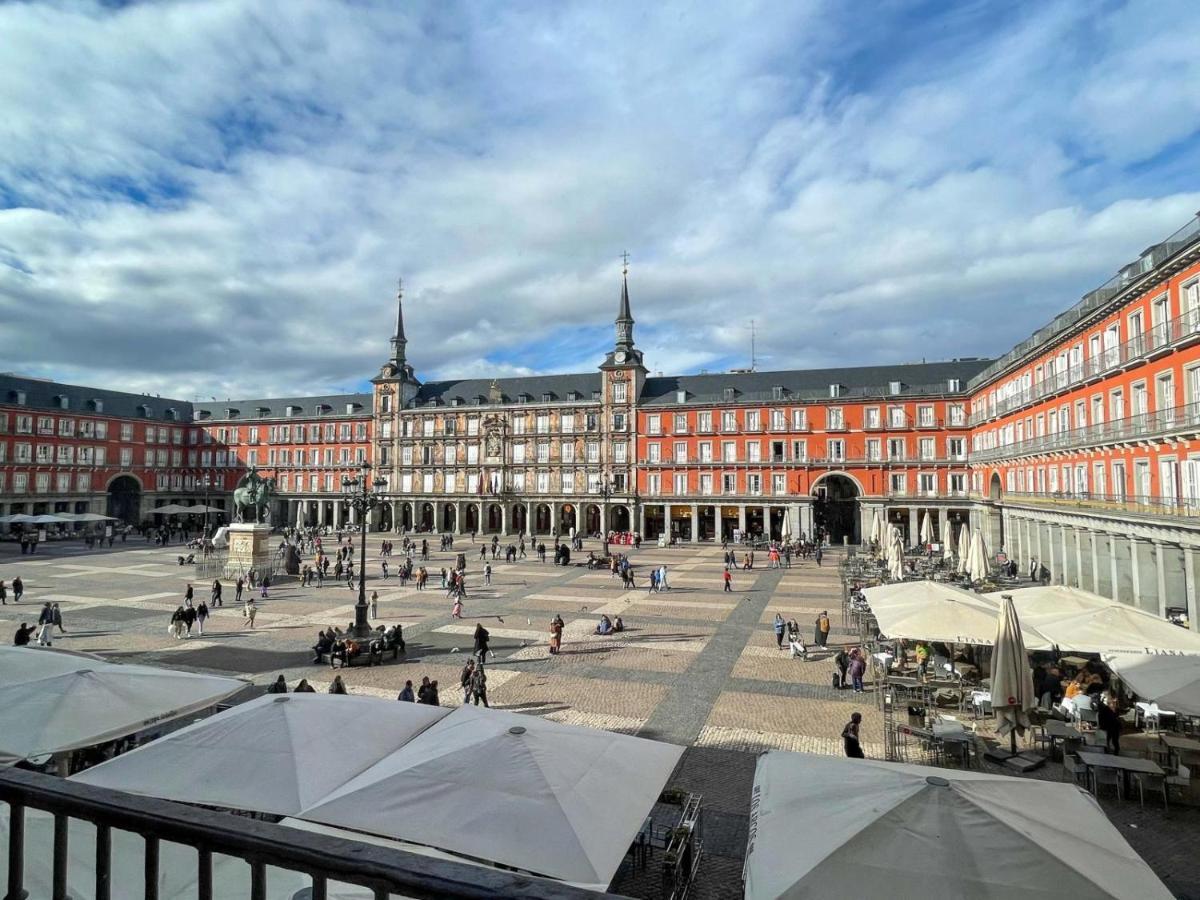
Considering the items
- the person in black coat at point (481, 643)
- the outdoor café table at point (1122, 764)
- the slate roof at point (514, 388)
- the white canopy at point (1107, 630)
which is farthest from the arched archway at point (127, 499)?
the outdoor café table at point (1122, 764)

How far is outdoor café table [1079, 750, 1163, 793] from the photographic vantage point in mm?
10797

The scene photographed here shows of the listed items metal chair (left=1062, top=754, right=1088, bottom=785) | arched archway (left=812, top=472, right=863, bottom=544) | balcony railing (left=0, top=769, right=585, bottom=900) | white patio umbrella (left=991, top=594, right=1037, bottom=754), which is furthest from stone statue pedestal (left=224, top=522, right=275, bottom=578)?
arched archway (left=812, top=472, right=863, bottom=544)

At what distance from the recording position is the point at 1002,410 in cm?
4438

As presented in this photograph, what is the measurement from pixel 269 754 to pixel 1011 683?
11783 millimetres

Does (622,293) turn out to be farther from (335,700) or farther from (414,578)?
(335,700)

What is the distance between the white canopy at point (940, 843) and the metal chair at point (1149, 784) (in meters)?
5.80

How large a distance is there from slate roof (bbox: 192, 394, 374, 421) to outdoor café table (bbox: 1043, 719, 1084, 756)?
6922cm

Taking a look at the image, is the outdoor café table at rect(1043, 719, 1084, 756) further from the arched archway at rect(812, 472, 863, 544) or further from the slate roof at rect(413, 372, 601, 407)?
the slate roof at rect(413, 372, 601, 407)

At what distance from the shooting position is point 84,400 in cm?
6919

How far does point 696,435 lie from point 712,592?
29593 millimetres

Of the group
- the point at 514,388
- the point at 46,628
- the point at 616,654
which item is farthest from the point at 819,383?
the point at 46,628

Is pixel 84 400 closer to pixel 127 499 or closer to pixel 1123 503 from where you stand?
pixel 127 499

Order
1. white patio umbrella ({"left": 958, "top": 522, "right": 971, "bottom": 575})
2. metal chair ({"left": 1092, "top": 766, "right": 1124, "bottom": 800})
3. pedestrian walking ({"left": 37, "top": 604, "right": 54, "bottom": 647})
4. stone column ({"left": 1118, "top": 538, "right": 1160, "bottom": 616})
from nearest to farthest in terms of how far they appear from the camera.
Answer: metal chair ({"left": 1092, "top": 766, "right": 1124, "bottom": 800})
pedestrian walking ({"left": 37, "top": 604, "right": 54, "bottom": 647})
stone column ({"left": 1118, "top": 538, "right": 1160, "bottom": 616})
white patio umbrella ({"left": 958, "top": 522, "right": 971, "bottom": 575})

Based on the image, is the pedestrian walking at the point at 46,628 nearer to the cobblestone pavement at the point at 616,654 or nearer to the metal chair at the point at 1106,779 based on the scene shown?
the cobblestone pavement at the point at 616,654
